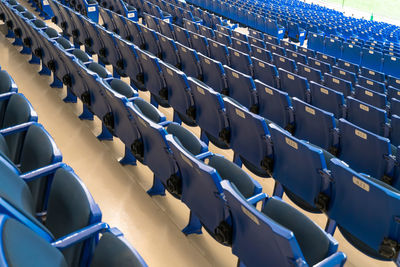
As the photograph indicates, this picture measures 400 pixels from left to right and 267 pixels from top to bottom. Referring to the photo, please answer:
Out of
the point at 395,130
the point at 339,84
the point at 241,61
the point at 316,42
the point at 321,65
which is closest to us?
the point at 395,130

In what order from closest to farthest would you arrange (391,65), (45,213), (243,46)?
(45,213)
(243,46)
(391,65)

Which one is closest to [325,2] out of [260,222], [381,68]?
[381,68]

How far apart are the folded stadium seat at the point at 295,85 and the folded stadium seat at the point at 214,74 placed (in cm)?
74

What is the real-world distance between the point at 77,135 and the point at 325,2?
2103cm

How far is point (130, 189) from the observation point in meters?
2.88

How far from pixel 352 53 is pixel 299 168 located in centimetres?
651

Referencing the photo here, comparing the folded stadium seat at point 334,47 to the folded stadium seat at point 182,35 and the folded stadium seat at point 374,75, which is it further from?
the folded stadium seat at point 182,35

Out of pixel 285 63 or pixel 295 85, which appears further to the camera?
pixel 285 63

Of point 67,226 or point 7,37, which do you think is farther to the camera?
point 7,37

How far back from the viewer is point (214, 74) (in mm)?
4113

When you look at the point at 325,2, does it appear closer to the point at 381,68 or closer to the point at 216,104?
the point at 381,68

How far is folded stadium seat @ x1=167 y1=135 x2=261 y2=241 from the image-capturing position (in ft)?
6.20

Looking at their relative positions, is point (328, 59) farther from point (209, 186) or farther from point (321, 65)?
point (209, 186)

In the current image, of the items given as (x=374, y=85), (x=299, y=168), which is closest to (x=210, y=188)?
(x=299, y=168)
